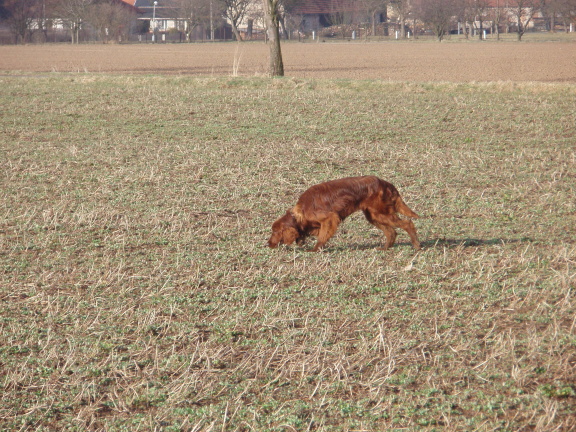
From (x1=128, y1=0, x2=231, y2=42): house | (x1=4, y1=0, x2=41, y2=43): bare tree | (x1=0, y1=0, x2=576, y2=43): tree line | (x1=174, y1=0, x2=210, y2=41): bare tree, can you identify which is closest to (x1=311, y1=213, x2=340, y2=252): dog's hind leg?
(x1=0, y1=0, x2=576, y2=43): tree line

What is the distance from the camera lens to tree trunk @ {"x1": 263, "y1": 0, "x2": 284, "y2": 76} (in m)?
24.0

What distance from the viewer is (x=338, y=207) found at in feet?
19.1

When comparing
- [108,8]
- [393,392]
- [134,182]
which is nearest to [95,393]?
[393,392]

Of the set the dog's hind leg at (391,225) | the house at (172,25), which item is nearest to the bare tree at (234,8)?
the house at (172,25)

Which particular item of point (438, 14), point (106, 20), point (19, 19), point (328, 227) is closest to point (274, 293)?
point (328, 227)

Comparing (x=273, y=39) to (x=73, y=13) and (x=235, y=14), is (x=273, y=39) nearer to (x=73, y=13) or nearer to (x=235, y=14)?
(x=73, y=13)

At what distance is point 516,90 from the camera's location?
1909 cm

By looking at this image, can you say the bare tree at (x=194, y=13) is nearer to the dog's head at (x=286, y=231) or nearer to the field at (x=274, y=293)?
the field at (x=274, y=293)

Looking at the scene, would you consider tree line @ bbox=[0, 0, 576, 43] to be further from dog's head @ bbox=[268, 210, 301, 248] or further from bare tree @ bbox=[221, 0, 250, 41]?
dog's head @ bbox=[268, 210, 301, 248]

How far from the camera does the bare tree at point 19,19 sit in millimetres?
83750

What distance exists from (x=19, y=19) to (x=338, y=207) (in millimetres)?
88116

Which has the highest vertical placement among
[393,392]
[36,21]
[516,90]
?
[36,21]

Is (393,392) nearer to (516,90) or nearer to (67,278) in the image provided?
(67,278)

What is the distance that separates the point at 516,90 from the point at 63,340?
17.1 metres
